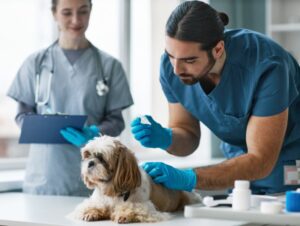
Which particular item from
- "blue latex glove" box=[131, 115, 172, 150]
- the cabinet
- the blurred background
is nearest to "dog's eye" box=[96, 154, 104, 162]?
"blue latex glove" box=[131, 115, 172, 150]

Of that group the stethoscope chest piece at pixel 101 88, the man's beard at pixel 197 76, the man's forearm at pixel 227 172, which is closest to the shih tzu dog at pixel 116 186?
the man's forearm at pixel 227 172

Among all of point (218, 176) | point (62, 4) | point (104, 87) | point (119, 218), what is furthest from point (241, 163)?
point (62, 4)

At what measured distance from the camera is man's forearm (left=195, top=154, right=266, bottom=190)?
2125 millimetres

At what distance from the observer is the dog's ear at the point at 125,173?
2.07m

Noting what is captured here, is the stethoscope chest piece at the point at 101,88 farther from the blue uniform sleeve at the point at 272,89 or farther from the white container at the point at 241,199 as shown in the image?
the white container at the point at 241,199

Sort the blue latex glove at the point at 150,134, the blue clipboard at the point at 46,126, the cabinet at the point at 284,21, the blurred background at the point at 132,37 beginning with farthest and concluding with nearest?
the cabinet at the point at 284,21 → the blurred background at the point at 132,37 → the blue clipboard at the point at 46,126 → the blue latex glove at the point at 150,134

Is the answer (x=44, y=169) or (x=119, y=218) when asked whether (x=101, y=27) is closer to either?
(x=44, y=169)

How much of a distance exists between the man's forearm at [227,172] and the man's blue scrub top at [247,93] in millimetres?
186

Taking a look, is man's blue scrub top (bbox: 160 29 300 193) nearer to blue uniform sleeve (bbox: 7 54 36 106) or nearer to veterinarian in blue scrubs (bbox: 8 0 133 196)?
veterinarian in blue scrubs (bbox: 8 0 133 196)

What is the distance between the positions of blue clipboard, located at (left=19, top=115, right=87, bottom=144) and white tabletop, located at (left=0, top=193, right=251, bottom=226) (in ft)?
0.81

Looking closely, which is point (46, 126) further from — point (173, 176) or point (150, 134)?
point (173, 176)

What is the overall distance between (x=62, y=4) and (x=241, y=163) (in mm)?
1179

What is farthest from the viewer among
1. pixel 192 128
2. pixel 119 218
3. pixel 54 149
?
pixel 54 149

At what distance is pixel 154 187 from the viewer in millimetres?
2176
